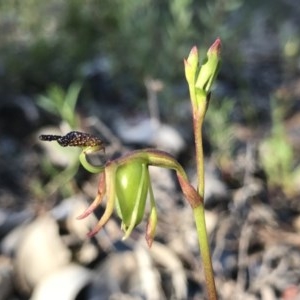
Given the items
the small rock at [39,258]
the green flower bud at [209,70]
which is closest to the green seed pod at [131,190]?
the green flower bud at [209,70]

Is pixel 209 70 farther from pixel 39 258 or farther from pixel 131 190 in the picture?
pixel 39 258

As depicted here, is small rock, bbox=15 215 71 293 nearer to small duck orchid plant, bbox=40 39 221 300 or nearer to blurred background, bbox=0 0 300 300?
blurred background, bbox=0 0 300 300

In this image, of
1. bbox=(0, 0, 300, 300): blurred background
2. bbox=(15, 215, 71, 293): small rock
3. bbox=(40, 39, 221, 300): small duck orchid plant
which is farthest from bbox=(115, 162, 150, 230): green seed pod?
bbox=(15, 215, 71, 293): small rock

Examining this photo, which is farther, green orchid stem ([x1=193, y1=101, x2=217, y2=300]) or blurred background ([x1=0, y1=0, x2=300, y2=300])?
blurred background ([x1=0, y1=0, x2=300, y2=300])

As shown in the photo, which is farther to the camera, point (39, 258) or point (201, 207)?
point (39, 258)

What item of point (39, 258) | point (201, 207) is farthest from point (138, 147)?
point (201, 207)

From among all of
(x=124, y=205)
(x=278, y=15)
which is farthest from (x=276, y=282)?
(x=278, y=15)
